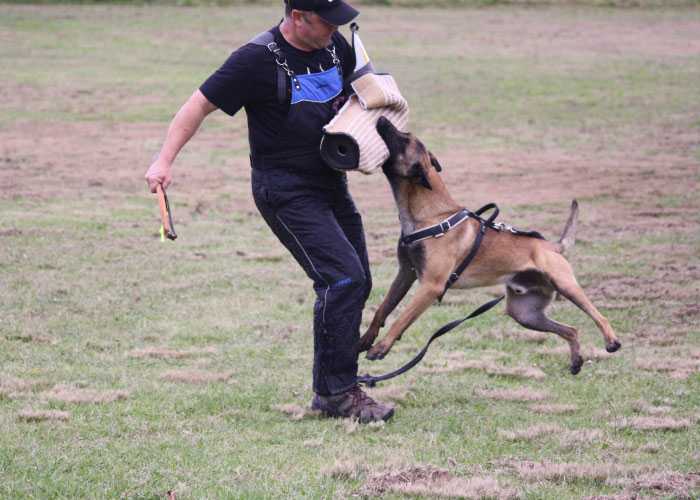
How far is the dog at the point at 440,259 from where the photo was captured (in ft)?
21.6

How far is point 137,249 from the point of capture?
38.7 feet

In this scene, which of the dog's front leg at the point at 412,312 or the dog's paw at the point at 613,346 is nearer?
the dog's front leg at the point at 412,312

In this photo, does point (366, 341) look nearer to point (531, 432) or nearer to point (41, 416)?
point (531, 432)

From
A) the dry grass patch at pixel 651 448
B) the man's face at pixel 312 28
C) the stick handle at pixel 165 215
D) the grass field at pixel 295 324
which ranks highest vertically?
the man's face at pixel 312 28

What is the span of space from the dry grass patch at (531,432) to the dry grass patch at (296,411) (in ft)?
3.61

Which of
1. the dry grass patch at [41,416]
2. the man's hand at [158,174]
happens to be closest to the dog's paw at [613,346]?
the man's hand at [158,174]

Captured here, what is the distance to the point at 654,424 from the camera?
256 inches

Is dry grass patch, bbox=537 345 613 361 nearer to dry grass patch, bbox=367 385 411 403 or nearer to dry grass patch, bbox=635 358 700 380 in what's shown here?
dry grass patch, bbox=635 358 700 380

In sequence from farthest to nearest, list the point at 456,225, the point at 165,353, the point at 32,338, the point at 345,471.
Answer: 1. the point at 32,338
2. the point at 165,353
3. the point at 456,225
4. the point at 345,471

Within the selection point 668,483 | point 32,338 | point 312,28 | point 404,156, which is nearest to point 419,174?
point 404,156

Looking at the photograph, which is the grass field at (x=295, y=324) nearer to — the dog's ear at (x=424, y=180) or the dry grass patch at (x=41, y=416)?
the dry grass patch at (x=41, y=416)

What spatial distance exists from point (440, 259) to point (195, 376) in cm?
196

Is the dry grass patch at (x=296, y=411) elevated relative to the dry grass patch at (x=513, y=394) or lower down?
elevated

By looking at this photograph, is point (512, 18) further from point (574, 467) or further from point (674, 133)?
point (574, 467)
